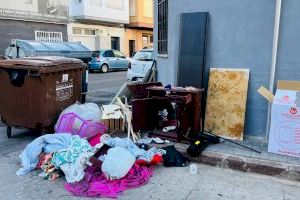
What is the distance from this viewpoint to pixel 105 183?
4.10 m

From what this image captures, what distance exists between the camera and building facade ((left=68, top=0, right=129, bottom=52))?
82.4ft

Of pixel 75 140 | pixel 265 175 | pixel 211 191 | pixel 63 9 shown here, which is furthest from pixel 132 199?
pixel 63 9

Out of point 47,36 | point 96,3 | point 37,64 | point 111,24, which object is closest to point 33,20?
point 47,36

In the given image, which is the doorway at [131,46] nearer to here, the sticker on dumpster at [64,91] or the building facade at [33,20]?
the building facade at [33,20]

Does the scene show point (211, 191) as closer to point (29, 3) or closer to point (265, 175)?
point (265, 175)

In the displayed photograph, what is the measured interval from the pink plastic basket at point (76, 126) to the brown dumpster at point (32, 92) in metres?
0.42

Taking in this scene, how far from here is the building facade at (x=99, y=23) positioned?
25109 millimetres

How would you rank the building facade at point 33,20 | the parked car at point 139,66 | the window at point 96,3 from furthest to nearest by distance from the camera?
the window at point 96,3 < the building facade at point 33,20 < the parked car at point 139,66

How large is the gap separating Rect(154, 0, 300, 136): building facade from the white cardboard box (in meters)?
0.42

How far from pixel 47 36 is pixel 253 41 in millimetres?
19896

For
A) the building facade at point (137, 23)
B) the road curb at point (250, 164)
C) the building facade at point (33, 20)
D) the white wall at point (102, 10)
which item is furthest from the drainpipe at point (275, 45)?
the building facade at point (137, 23)

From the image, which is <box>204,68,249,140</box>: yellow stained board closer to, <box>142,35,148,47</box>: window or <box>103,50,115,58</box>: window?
<box>103,50,115,58</box>: window

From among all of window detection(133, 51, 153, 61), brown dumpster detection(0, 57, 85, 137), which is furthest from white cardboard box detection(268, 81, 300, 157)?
window detection(133, 51, 153, 61)

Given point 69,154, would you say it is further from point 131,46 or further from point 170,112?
point 131,46
